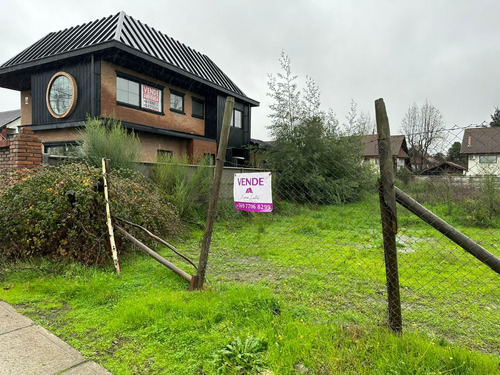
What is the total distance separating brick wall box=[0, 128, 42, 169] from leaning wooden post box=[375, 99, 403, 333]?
6.08 m

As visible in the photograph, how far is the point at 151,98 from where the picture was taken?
13.2m

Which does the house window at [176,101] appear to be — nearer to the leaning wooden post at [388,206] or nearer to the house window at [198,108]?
the house window at [198,108]

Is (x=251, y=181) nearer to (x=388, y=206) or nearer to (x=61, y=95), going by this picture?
(x=388, y=206)

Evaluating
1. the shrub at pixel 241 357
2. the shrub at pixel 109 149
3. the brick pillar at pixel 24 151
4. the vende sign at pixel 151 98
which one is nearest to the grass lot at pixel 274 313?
the shrub at pixel 241 357

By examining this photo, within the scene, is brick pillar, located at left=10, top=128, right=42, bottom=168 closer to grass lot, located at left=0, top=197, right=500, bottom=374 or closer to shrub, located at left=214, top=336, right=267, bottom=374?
grass lot, located at left=0, top=197, right=500, bottom=374

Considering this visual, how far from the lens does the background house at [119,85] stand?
11094 mm

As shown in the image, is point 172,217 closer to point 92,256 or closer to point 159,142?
point 92,256

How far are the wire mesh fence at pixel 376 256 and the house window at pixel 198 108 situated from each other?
832 centimetres

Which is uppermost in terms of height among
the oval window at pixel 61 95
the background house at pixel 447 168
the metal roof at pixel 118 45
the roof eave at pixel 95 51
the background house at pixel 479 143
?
the metal roof at pixel 118 45

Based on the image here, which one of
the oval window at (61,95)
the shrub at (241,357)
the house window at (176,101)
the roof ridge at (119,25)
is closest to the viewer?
the shrub at (241,357)

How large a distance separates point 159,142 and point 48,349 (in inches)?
473

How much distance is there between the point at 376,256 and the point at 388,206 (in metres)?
3.03

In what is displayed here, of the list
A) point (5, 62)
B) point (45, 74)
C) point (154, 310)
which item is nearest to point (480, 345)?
point (154, 310)

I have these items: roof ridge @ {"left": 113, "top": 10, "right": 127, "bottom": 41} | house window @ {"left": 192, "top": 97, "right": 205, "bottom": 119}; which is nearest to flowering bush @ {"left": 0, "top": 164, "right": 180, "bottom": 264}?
roof ridge @ {"left": 113, "top": 10, "right": 127, "bottom": 41}
